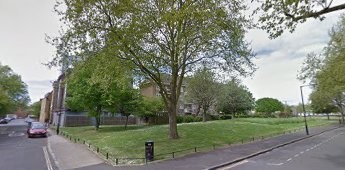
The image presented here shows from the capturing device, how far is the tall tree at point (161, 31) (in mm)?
15750

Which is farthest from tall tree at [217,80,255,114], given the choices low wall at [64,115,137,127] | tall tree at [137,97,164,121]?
low wall at [64,115,137,127]

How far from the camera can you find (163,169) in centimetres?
1158

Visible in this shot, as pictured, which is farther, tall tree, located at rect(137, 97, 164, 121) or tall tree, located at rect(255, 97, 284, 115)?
tall tree, located at rect(255, 97, 284, 115)

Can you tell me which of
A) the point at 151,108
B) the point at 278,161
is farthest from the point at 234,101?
the point at 278,161

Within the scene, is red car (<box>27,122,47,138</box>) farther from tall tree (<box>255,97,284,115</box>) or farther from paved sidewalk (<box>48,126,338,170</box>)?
tall tree (<box>255,97,284,115</box>)

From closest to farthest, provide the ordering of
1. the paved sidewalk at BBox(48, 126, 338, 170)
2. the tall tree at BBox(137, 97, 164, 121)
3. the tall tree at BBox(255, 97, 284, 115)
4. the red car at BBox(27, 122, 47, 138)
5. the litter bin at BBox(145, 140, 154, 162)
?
the paved sidewalk at BBox(48, 126, 338, 170), the litter bin at BBox(145, 140, 154, 162), the red car at BBox(27, 122, 47, 138), the tall tree at BBox(137, 97, 164, 121), the tall tree at BBox(255, 97, 284, 115)

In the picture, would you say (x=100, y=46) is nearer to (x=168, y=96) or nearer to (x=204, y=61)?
(x=168, y=96)

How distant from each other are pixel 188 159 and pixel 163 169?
2.48 m

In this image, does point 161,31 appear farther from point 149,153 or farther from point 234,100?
point 234,100

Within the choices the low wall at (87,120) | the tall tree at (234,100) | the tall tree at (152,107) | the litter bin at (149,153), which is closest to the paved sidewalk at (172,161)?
the litter bin at (149,153)

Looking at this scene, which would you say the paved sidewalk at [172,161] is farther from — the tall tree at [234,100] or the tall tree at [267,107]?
the tall tree at [267,107]

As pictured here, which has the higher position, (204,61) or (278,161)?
(204,61)

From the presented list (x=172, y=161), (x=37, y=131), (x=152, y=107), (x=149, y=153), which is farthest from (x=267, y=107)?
(x=149, y=153)

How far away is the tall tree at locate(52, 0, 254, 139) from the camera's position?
15750 mm
